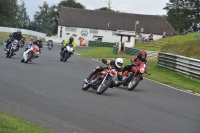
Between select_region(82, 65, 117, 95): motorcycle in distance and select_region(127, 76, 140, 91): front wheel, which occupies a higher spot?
select_region(82, 65, 117, 95): motorcycle in distance

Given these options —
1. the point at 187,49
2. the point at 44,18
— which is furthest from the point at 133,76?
the point at 44,18

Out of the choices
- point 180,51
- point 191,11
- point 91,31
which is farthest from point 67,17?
point 180,51

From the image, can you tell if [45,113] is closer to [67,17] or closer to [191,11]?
[67,17]

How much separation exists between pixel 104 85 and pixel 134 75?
3088mm

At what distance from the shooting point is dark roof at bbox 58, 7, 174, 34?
96562mm

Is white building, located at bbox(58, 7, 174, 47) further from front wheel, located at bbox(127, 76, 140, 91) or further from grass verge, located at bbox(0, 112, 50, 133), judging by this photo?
grass verge, located at bbox(0, 112, 50, 133)

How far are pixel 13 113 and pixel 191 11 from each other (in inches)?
3866

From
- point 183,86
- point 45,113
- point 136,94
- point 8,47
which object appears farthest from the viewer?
point 8,47

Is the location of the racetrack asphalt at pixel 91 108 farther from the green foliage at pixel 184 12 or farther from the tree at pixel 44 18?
the tree at pixel 44 18

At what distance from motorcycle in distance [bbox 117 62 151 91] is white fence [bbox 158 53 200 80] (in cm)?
750

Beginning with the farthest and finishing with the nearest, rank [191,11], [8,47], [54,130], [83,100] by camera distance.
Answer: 1. [191,11]
2. [8,47]
3. [83,100]
4. [54,130]

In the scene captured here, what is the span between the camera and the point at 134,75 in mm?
17562

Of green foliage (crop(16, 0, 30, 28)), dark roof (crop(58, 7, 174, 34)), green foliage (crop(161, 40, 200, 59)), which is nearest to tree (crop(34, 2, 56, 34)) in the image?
green foliage (crop(16, 0, 30, 28))

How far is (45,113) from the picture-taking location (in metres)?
10.0
